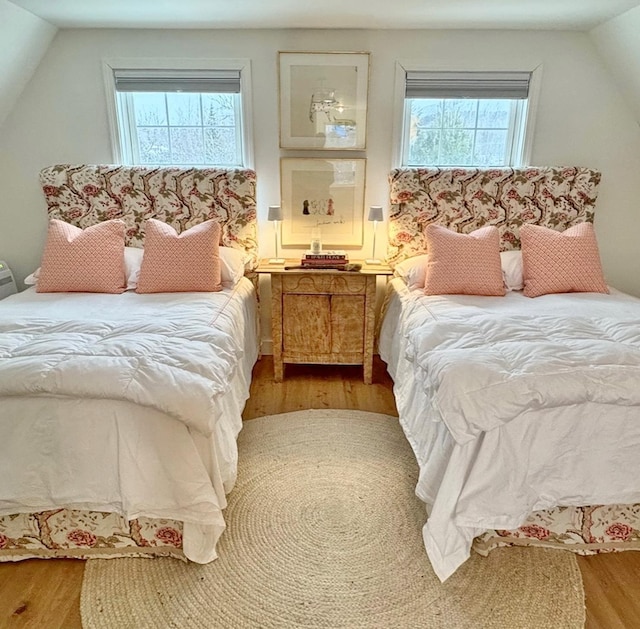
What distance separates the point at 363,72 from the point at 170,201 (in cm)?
144

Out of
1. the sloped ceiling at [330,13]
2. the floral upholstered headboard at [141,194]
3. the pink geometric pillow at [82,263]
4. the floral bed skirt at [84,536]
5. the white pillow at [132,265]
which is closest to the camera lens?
the floral bed skirt at [84,536]

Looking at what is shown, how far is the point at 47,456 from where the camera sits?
1.56 m

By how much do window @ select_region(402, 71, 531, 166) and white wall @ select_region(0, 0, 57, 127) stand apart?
217 centimetres

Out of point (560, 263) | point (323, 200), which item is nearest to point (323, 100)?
point (323, 200)

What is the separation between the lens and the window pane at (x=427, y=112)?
3121mm

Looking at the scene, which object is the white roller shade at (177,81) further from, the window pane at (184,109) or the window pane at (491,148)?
the window pane at (491,148)

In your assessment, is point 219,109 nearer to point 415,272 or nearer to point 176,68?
point 176,68

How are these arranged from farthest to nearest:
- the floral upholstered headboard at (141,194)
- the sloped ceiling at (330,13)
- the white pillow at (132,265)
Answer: the floral upholstered headboard at (141,194), the white pillow at (132,265), the sloped ceiling at (330,13)

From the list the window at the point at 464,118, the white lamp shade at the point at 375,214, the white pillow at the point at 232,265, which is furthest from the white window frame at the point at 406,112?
the white pillow at the point at 232,265

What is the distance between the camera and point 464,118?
316 centimetres

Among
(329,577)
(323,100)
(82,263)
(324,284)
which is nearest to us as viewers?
(329,577)

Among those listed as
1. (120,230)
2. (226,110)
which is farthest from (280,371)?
(226,110)

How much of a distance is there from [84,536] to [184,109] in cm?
258

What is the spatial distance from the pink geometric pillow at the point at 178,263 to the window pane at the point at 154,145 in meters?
0.78
